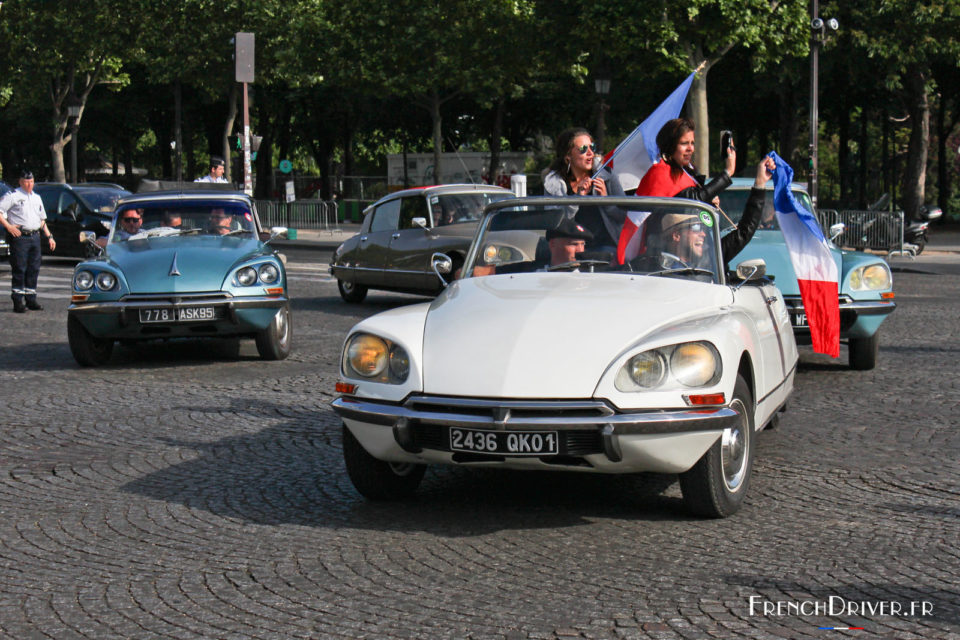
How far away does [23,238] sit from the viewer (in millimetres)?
16750

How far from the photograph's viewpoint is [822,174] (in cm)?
8406

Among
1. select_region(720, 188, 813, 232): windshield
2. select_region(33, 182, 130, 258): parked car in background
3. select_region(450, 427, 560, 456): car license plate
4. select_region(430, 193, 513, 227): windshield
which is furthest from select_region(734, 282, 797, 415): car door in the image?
select_region(33, 182, 130, 258): parked car in background

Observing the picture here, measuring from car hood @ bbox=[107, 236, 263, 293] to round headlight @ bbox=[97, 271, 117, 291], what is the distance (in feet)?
0.37

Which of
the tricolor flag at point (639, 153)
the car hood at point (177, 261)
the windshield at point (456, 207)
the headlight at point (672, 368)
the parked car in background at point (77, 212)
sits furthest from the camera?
the parked car in background at point (77, 212)

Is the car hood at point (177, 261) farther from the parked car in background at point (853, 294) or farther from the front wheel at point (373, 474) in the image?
the front wheel at point (373, 474)

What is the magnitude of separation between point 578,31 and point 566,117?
23.7 meters

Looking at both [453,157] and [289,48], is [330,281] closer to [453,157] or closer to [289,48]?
[289,48]

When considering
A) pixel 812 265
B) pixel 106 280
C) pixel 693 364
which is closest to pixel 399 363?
pixel 693 364

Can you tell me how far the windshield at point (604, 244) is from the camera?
653 cm

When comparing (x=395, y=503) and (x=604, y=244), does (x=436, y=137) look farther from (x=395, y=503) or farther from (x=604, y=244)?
(x=395, y=503)

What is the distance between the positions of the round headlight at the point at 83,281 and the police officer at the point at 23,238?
5.93 metres

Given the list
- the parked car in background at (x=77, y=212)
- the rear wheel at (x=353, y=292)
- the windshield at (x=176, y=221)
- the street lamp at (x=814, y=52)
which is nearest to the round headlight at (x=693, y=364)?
the windshield at (x=176, y=221)

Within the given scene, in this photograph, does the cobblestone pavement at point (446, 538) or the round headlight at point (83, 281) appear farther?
the round headlight at point (83, 281)

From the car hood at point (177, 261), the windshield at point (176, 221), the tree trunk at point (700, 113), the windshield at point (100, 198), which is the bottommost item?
the car hood at point (177, 261)
